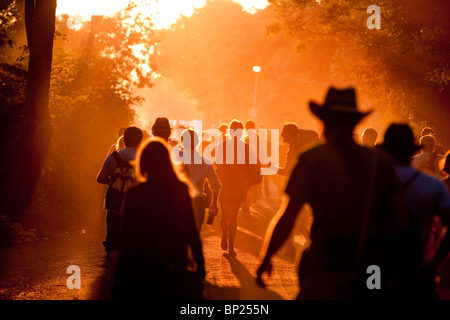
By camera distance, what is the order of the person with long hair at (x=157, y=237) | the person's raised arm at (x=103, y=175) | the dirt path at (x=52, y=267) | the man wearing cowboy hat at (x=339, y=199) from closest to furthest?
the man wearing cowboy hat at (x=339, y=199), the person with long hair at (x=157, y=237), the dirt path at (x=52, y=267), the person's raised arm at (x=103, y=175)

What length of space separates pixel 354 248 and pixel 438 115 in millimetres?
22598

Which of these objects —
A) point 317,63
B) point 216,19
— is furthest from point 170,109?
point 317,63

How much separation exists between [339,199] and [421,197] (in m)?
0.73

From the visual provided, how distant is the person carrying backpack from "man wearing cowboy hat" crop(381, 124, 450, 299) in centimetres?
432

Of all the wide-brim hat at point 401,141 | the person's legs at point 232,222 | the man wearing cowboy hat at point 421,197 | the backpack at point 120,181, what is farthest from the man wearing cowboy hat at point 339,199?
the person's legs at point 232,222

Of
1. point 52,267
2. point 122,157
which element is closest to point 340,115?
point 122,157

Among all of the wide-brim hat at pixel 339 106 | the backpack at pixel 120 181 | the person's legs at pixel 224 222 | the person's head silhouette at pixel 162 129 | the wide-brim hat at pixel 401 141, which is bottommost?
the person's legs at pixel 224 222

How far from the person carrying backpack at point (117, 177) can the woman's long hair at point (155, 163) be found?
3.46 m

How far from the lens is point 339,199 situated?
13.7ft

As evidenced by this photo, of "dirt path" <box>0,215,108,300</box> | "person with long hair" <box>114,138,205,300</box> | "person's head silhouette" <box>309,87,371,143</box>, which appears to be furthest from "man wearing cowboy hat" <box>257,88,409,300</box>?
"dirt path" <box>0,215,108,300</box>

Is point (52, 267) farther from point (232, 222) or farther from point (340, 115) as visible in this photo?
point (340, 115)

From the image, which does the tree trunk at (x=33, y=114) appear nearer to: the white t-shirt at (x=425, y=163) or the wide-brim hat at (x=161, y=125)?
the wide-brim hat at (x=161, y=125)

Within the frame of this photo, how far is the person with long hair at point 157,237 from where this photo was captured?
4.77 m
